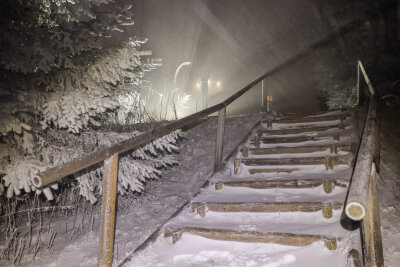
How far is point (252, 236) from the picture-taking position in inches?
101

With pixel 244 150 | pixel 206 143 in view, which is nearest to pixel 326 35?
pixel 206 143

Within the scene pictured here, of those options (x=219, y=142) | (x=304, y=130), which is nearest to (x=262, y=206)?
(x=219, y=142)

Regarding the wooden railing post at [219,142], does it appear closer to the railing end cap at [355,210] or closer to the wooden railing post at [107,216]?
the wooden railing post at [107,216]

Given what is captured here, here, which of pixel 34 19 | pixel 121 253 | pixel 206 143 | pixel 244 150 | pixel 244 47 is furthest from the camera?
pixel 244 47

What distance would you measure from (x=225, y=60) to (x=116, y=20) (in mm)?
22048

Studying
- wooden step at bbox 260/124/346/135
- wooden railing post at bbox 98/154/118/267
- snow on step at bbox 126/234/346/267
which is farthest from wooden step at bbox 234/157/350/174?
wooden railing post at bbox 98/154/118/267

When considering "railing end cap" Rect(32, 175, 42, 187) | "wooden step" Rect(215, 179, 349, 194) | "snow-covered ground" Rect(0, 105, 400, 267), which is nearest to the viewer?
"railing end cap" Rect(32, 175, 42, 187)

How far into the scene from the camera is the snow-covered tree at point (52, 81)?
2834mm

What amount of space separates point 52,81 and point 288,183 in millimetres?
3095

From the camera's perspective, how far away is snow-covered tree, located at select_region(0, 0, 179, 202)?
9.30ft

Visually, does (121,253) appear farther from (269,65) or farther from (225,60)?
(225,60)

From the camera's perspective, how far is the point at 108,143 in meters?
3.68

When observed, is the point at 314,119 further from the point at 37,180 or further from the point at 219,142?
the point at 37,180

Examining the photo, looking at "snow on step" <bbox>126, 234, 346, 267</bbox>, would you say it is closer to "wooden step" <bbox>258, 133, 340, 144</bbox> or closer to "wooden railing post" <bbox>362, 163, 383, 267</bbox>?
"wooden railing post" <bbox>362, 163, 383, 267</bbox>
